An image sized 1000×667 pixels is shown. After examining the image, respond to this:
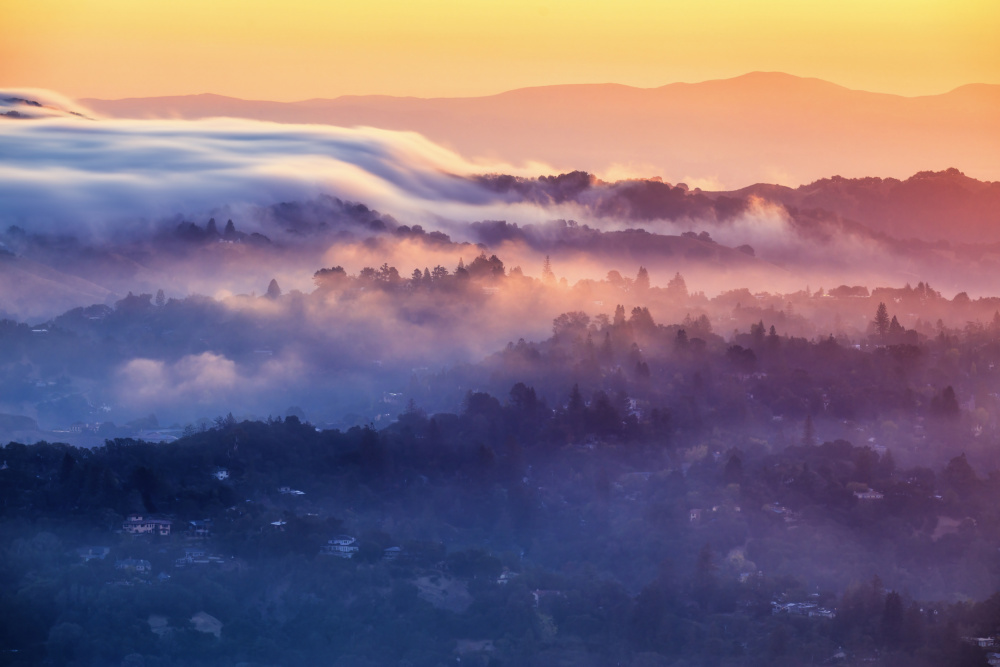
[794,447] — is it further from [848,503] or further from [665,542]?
[665,542]

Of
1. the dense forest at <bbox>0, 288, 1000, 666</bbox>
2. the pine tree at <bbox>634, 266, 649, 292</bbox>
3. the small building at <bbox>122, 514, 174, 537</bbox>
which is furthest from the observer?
the pine tree at <bbox>634, 266, 649, 292</bbox>

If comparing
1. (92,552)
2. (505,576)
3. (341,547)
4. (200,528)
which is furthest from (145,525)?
(505,576)

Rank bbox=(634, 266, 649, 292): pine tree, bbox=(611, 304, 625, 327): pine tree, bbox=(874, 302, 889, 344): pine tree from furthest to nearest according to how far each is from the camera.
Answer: bbox=(634, 266, 649, 292): pine tree
bbox=(874, 302, 889, 344): pine tree
bbox=(611, 304, 625, 327): pine tree

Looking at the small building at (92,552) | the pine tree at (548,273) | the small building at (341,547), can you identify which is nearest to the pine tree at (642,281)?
the pine tree at (548,273)

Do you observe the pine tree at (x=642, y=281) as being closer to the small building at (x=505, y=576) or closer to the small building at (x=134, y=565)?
the small building at (x=505, y=576)

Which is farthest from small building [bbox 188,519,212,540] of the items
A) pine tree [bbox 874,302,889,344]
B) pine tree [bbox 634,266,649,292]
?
pine tree [bbox 634,266,649,292]

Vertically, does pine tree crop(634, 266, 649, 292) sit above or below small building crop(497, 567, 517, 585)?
above

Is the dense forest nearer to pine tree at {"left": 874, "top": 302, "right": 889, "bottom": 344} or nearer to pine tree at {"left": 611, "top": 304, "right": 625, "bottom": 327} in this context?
pine tree at {"left": 611, "top": 304, "right": 625, "bottom": 327}

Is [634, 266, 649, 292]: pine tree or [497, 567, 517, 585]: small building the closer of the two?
[497, 567, 517, 585]: small building
